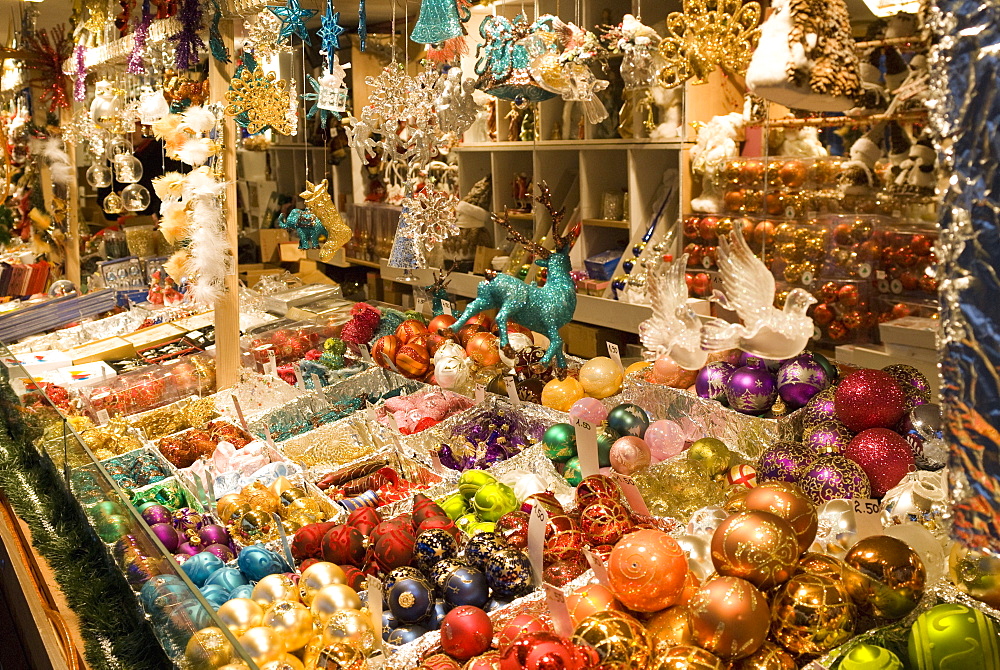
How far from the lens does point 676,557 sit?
4.69 feet

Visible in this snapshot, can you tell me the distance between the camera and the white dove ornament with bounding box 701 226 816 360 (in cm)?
139

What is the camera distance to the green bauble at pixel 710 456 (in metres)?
1.97

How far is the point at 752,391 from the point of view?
7.07 ft

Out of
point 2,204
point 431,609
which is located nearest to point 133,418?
point 431,609

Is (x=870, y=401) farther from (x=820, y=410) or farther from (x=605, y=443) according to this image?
(x=605, y=443)

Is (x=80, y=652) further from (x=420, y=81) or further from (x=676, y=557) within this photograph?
(x=420, y=81)

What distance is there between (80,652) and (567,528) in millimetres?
1194

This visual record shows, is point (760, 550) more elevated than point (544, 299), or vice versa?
point (544, 299)

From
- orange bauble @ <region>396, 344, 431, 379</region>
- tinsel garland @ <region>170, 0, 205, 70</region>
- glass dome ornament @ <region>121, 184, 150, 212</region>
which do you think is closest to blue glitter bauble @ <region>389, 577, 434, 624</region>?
orange bauble @ <region>396, 344, 431, 379</region>

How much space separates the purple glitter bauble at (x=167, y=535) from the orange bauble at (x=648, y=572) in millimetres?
1115

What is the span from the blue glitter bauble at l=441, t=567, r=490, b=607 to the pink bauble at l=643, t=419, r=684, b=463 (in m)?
0.63

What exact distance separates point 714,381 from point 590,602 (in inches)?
36.7

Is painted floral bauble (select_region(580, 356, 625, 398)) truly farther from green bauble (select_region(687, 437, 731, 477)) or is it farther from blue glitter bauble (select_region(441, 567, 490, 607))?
blue glitter bauble (select_region(441, 567, 490, 607))

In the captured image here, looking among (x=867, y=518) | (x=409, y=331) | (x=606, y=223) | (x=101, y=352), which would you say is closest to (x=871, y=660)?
(x=867, y=518)
